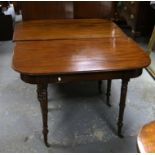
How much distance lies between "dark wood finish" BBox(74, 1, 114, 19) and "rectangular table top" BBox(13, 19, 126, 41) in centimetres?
30

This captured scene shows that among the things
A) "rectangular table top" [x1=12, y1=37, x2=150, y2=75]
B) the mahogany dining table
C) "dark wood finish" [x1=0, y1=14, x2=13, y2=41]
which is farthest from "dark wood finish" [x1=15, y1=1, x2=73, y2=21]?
"dark wood finish" [x1=0, y1=14, x2=13, y2=41]

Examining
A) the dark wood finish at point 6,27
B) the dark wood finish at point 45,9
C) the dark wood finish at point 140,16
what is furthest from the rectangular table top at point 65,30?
the dark wood finish at point 6,27

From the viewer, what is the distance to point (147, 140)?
0.87 m

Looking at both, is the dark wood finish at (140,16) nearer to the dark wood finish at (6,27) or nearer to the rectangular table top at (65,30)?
the rectangular table top at (65,30)

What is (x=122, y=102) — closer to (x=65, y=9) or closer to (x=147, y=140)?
(x=147, y=140)

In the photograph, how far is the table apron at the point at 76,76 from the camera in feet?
4.49

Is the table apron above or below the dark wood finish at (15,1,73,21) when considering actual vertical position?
below

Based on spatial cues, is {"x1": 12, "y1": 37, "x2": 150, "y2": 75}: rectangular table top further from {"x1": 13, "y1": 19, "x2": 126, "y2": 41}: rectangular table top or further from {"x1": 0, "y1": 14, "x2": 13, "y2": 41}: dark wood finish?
{"x1": 0, "y1": 14, "x2": 13, "y2": 41}: dark wood finish

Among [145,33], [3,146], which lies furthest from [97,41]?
[145,33]

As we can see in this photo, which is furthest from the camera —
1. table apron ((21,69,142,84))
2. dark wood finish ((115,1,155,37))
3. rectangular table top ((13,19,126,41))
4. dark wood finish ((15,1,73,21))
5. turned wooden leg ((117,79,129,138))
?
dark wood finish ((115,1,155,37))

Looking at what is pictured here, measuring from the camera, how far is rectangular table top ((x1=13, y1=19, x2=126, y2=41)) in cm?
188

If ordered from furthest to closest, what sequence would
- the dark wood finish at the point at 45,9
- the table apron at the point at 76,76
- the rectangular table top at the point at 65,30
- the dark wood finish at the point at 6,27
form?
the dark wood finish at the point at 6,27
the dark wood finish at the point at 45,9
the rectangular table top at the point at 65,30
the table apron at the point at 76,76

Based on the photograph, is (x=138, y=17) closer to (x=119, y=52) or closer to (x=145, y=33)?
(x=145, y=33)

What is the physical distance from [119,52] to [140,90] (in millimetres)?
949
